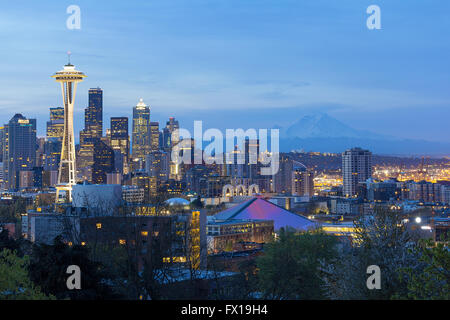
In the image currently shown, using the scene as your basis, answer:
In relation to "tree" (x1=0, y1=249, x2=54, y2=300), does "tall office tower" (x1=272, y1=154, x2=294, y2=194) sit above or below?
above

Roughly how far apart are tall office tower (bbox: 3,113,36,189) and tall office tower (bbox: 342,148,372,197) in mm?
66209

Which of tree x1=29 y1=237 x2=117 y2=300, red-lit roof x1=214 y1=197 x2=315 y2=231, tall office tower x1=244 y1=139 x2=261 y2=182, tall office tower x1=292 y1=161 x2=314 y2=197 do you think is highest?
tall office tower x1=244 y1=139 x2=261 y2=182

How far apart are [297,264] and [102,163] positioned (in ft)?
368

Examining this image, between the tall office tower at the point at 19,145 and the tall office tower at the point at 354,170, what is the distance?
6621 centimetres

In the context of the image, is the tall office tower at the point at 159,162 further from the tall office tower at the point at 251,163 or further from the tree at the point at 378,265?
the tree at the point at 378,265

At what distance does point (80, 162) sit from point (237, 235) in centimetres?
8896

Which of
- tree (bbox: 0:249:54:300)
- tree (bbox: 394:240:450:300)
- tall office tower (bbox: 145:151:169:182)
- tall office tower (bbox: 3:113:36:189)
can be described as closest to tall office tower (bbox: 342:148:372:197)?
tall office tower (bbox: 145:151:169:182)

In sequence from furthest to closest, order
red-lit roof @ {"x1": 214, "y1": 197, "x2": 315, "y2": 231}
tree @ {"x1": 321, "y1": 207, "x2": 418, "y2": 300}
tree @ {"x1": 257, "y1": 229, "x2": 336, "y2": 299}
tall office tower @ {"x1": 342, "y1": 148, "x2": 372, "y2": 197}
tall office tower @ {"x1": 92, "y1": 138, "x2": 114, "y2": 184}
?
tall office tower @ {"x1": 92, "y1": 138, "x2": 114, "y2": 184}, tall office tower @ {"x1": 342, "y1": 148, "x2": 372, "y2": 197}, red-lit roof @ {"x1": 214, "y1": 197, "x2": 315, "y2": 231}, tree @ {"x1": 257, "y1": 229, "x2": 336, "y2": 299}, tree @ {"x1": 321, "y1": 207, "x2": 418, "y2": 300}

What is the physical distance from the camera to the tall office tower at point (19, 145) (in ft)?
447

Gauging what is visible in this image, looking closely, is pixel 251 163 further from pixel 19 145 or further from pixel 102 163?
pixel 19 145

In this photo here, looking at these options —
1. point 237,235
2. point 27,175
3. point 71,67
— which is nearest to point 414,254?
point 237,235

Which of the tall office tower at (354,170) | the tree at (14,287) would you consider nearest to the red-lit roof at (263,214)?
the tree at (14,287)

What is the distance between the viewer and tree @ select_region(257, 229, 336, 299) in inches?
680

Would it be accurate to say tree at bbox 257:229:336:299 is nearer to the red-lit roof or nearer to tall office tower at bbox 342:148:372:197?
the red-lit roof
